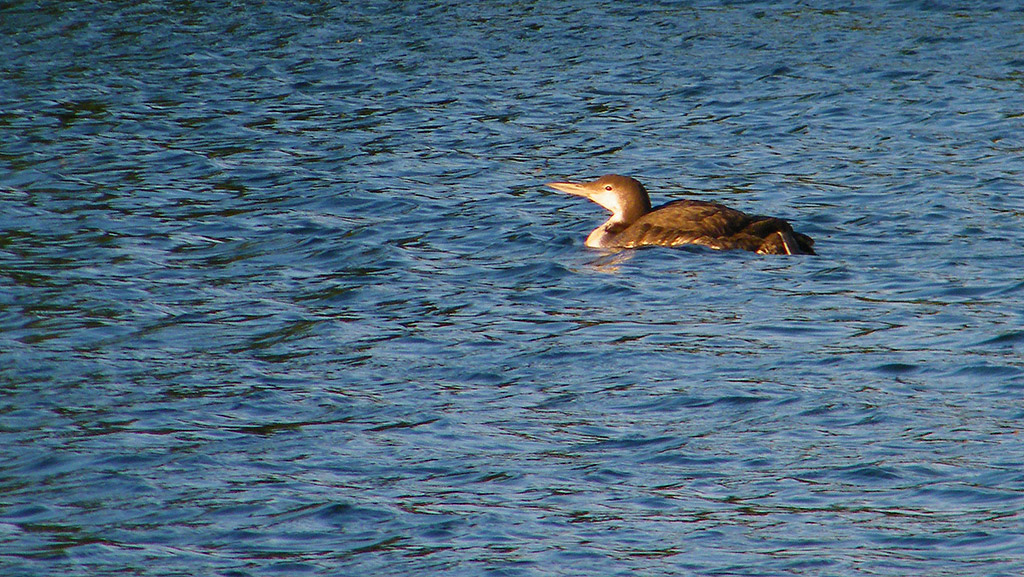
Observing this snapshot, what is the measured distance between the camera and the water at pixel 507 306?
7.70 meters

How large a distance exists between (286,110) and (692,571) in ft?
39.9

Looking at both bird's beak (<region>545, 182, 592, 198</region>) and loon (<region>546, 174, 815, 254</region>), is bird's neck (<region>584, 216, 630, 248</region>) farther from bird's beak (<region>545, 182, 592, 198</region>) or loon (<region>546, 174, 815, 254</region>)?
bird's beak (<region>545, 182, 592, 198</region>)

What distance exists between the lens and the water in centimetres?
770

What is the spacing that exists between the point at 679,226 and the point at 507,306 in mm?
2079

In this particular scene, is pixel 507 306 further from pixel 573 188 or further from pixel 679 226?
pixel 573 188

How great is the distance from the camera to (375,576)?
717 centimetres

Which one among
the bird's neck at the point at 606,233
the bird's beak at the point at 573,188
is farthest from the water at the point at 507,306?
the bird's beak at the point at 573,188

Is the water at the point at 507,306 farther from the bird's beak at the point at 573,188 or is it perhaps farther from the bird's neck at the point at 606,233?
the bird's beak at the point at 573,188

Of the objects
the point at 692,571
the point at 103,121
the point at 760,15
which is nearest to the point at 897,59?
the point at 760,15

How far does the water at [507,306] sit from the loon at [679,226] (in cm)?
19

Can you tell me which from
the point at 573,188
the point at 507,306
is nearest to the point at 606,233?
the point at 573,188

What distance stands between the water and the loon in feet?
0.61

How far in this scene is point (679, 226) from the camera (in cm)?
1289

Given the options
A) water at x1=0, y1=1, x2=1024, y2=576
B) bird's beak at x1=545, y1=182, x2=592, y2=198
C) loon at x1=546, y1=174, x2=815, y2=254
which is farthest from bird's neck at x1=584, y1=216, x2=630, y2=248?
bird's beak at x1=545, y1=182, x2=592, y2=198
